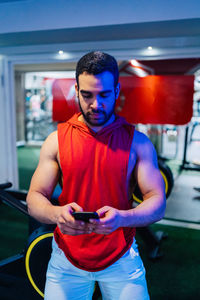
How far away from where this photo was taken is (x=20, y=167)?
18.6 ft

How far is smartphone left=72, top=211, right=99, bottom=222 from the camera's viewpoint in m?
0.83

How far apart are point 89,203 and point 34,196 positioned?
0.75ft

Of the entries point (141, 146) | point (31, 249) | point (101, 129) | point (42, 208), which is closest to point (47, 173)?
point (42, 208)

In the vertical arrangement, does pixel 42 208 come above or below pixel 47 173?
below

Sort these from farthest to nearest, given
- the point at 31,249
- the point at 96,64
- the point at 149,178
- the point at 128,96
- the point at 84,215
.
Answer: the point at 128,96
the point at 31,249
the point at 149,178
the point at 96,64
the point at 84,215

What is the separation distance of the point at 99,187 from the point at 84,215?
0.75 feet

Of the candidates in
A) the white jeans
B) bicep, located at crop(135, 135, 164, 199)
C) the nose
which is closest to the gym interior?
the white jeans

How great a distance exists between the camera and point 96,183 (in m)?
1.05

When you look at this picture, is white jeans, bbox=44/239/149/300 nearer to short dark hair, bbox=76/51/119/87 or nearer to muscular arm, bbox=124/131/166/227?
muscular arm, bbox=124/131/166/227

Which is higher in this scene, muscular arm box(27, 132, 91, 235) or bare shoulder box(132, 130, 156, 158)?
bare shoulder box(132, 130, 156, 158)

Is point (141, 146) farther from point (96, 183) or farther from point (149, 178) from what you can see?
point (96, 183)

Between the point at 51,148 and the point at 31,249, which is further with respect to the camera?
the point at 31,249

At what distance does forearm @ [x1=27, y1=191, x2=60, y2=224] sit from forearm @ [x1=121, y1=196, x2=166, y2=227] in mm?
245

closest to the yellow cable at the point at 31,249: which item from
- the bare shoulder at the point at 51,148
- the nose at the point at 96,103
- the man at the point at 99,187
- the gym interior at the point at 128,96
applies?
the gym interior at the point at 128,96
